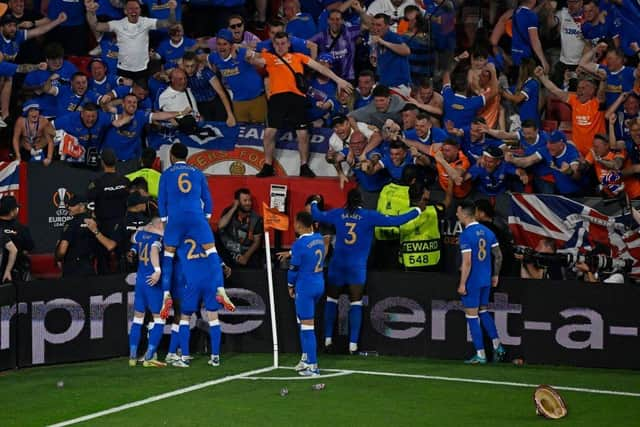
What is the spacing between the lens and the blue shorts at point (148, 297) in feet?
55.2

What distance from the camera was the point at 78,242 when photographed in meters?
18.2

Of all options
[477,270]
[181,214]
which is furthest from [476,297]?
[181,214]

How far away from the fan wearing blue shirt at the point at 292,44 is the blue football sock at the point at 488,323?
551 centimetres

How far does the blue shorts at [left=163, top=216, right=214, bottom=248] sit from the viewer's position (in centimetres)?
1658

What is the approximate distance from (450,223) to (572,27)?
4.78 m

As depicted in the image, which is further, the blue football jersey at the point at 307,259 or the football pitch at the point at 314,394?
the blue football jersey at the point at 307,259

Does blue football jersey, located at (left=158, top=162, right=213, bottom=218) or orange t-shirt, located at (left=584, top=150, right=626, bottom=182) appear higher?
orange t-shirt, located at (left=584, top=150, right=626, bottom=182)

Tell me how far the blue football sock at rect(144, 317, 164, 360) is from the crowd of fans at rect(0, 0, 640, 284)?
207 centimetres

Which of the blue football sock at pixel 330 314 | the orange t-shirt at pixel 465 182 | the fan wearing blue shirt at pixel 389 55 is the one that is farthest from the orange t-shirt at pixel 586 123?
the blue football sock at pixel 330 314

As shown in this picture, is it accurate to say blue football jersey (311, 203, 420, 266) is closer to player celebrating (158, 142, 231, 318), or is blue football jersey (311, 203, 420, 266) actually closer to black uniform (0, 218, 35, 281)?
player celebrating (158, 142, 231, 318)

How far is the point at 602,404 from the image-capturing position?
14.5m

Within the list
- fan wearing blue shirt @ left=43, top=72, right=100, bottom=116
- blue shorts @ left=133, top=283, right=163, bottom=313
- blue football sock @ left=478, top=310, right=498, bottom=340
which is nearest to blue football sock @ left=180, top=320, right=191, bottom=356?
blue shorts @ left=133, top=283, right=163, bottom=313

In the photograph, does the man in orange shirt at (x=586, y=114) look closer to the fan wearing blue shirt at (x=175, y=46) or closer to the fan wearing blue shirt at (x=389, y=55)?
the fan wearing blue shirt at (x=389, y=55)

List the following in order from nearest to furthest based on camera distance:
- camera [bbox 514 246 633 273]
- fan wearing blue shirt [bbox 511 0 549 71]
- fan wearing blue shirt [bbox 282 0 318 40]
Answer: camera [bbox 514 246 633 273] → fan wearing blue shirt [bbox 511 0 549 71] → fan wearing blue shirt [bbox 282 0 318 40]
